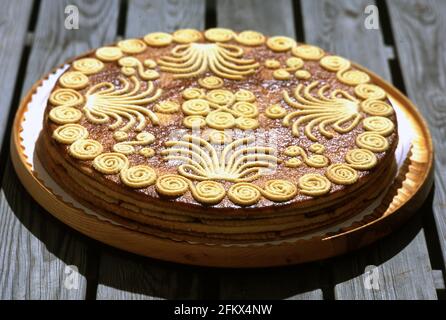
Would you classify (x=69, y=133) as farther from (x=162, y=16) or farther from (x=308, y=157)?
(x=162, y=16)

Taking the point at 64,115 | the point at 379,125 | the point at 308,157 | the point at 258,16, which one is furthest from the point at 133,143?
the point at 258,16

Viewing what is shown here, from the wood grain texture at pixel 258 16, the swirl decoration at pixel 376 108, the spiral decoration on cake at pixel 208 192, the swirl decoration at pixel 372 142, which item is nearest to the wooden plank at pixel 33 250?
the spiral decoration on cake at pixel 208 192

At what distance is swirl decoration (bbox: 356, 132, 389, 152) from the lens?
2.53 meters

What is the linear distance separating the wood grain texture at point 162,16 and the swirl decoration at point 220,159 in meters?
1.13

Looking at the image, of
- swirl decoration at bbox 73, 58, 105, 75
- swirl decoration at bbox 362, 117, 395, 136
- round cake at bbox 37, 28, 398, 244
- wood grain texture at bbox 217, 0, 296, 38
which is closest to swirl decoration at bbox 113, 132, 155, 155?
round cake at bbox 37, 28, 398, 244

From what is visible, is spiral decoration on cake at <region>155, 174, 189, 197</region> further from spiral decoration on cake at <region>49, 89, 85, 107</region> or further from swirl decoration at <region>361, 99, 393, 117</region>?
swirl decoration at <region>361, 99, 393, 117</region>

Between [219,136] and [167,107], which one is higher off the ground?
[167,107]

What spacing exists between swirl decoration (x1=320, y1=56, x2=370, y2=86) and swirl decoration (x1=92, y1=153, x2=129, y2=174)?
0.86 meters

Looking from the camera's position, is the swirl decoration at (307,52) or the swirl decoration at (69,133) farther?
the swirl decoration at (307,52)

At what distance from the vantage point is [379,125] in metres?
2.64

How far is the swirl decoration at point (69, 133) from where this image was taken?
249 cm

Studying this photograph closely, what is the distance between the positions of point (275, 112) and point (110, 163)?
566 mm

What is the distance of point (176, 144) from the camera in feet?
8.22

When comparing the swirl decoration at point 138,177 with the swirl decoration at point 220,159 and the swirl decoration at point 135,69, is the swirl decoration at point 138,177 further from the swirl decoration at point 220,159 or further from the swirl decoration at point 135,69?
the swirl decoration at point 135,69
